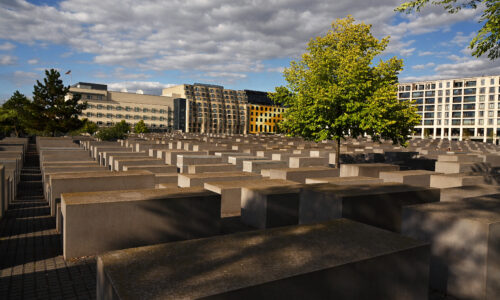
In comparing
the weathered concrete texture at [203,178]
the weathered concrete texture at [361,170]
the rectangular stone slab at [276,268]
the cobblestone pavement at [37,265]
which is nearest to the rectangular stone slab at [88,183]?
the cobblestone pavement at [37,265]

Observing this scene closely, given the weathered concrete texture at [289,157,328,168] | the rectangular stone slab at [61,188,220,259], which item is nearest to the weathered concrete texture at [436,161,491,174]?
the weathered concrete texture at [289,157,328,168]

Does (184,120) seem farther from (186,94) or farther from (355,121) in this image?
(355,121)

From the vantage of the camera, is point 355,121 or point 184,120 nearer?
point 355,121

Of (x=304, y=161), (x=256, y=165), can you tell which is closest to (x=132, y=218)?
(x=256, y=165)

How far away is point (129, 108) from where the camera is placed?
121875 mm

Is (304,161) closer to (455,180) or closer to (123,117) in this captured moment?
(455,180)

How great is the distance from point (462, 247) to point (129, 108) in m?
126

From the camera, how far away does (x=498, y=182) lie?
40.1 ft

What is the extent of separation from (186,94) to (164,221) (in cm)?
13968

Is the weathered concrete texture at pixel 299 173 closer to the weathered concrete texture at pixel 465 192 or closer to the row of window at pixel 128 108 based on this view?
the weathered concrete texture at pixel 465 192

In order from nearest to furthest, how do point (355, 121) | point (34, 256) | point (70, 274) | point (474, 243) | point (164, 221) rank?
point (474, 243) < point (70, 274) < point (34, 256) < point (164, 221) < point (355, 121)

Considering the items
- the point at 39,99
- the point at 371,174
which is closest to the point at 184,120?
the point at 39,99

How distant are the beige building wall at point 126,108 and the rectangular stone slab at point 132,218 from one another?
111687mm

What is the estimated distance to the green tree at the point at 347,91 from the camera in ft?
54.3
